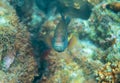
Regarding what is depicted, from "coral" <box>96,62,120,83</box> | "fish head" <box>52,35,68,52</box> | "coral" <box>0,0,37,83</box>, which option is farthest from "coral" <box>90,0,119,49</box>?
"coral" <box>0,0,37,83</box>

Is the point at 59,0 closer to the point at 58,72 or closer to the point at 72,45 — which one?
the point at 72,45

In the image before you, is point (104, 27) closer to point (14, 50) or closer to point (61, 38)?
point (61, 38)

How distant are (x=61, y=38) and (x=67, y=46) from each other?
34 cm

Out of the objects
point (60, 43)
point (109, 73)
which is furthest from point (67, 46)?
point (109, 73)

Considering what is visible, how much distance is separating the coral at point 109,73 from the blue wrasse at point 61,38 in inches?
58.8

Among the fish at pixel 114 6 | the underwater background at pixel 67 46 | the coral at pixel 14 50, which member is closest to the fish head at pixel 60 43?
the underwater background at pixel 67 46

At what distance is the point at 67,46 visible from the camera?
5.20 metres

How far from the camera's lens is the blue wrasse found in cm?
523

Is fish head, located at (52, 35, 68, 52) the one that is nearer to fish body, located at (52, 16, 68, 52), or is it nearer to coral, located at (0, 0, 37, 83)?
fish body, located at (52, 16, 68, 52)

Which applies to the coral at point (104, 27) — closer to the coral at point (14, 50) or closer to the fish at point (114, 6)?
the fish at point (114, 6)

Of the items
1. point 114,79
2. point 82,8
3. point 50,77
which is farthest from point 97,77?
→ point 82,8

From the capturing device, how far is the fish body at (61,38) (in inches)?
206

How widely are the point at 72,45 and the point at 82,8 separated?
1.51 metres

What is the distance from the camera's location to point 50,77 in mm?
4836
